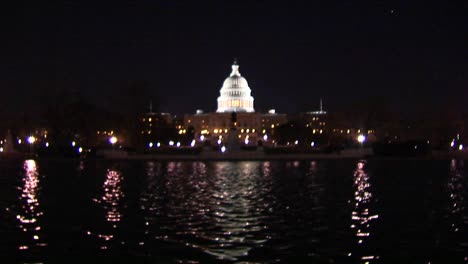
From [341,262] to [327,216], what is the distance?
5.06 m

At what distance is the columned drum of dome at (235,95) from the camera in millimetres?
159125

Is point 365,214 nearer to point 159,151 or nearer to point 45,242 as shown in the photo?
point 45,242

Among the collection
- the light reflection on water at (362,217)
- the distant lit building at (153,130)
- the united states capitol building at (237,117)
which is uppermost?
the united states capitol building at (237,117)

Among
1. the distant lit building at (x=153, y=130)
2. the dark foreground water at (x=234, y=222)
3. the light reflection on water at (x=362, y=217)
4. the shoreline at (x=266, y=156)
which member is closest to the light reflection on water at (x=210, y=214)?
the dark foreground water at (x=234, y=222)

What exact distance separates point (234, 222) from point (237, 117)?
140 m

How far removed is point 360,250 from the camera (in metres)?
11.8

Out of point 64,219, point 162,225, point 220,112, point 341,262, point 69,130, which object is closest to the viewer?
point 341,262

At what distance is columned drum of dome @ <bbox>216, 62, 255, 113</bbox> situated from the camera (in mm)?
159125

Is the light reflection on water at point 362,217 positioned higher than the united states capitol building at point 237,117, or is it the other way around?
the united states capitol building at point 237,117

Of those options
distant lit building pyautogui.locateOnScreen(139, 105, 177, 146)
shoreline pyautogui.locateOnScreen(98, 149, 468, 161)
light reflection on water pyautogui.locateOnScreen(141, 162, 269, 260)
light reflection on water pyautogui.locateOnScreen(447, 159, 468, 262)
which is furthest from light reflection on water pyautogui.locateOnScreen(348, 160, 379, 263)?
distant lit building pyautogui.locateOnScreen(139, 105, 177, 146)

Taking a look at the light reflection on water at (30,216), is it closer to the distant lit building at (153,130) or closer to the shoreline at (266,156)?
the shoreline at (266,156)

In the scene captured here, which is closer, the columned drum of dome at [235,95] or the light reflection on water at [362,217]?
the light reflection on water at [362,217]

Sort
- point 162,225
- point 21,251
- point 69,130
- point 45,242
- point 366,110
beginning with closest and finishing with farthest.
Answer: point 21,251
point 45,242
point 162,225
point 69,130
point 366,110

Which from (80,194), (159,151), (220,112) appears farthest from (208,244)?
(220,112)
